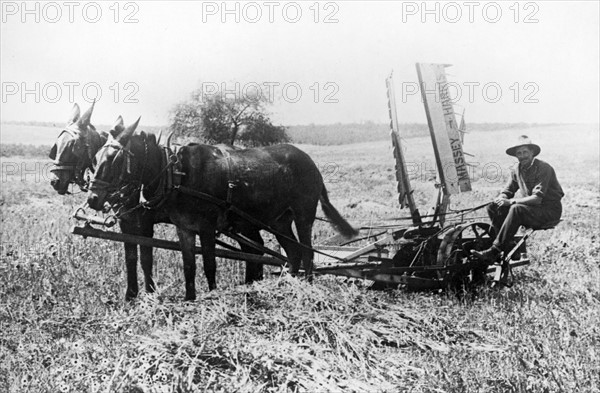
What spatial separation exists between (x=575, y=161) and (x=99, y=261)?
22307mm

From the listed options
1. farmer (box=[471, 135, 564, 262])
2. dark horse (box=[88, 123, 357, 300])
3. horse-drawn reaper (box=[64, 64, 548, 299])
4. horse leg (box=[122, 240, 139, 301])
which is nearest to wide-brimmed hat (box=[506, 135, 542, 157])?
farmer (box=[471, 135, 564, 262])

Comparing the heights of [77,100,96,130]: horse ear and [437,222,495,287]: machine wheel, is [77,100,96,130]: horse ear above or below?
above

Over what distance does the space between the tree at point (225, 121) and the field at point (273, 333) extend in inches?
442

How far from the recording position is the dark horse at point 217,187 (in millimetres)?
5055

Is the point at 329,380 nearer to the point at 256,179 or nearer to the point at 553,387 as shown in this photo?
the point at 553,387

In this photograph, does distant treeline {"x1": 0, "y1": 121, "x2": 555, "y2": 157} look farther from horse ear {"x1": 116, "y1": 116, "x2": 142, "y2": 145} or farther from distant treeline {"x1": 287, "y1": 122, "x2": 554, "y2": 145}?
horse ear {"x1": 116, "y1": 116, "x2": 142, "y2": 145}

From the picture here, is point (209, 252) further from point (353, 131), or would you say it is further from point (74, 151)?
point (353, 131)

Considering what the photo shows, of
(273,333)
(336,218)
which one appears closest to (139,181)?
(273,333)

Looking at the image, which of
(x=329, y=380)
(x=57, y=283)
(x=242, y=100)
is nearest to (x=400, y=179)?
(x=329, y=380)

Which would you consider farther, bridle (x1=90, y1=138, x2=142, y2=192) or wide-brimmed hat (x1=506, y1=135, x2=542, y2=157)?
wide-brimmed hat (x1=506, y1=135, x2=542, y2=157)

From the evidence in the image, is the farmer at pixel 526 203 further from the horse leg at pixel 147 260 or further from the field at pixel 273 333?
the horse leg at pixel 147 260

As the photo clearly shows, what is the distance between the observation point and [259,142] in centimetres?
2086

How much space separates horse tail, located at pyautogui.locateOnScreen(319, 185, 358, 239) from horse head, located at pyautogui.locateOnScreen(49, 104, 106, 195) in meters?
3.01

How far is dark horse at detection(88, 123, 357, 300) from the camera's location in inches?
199
